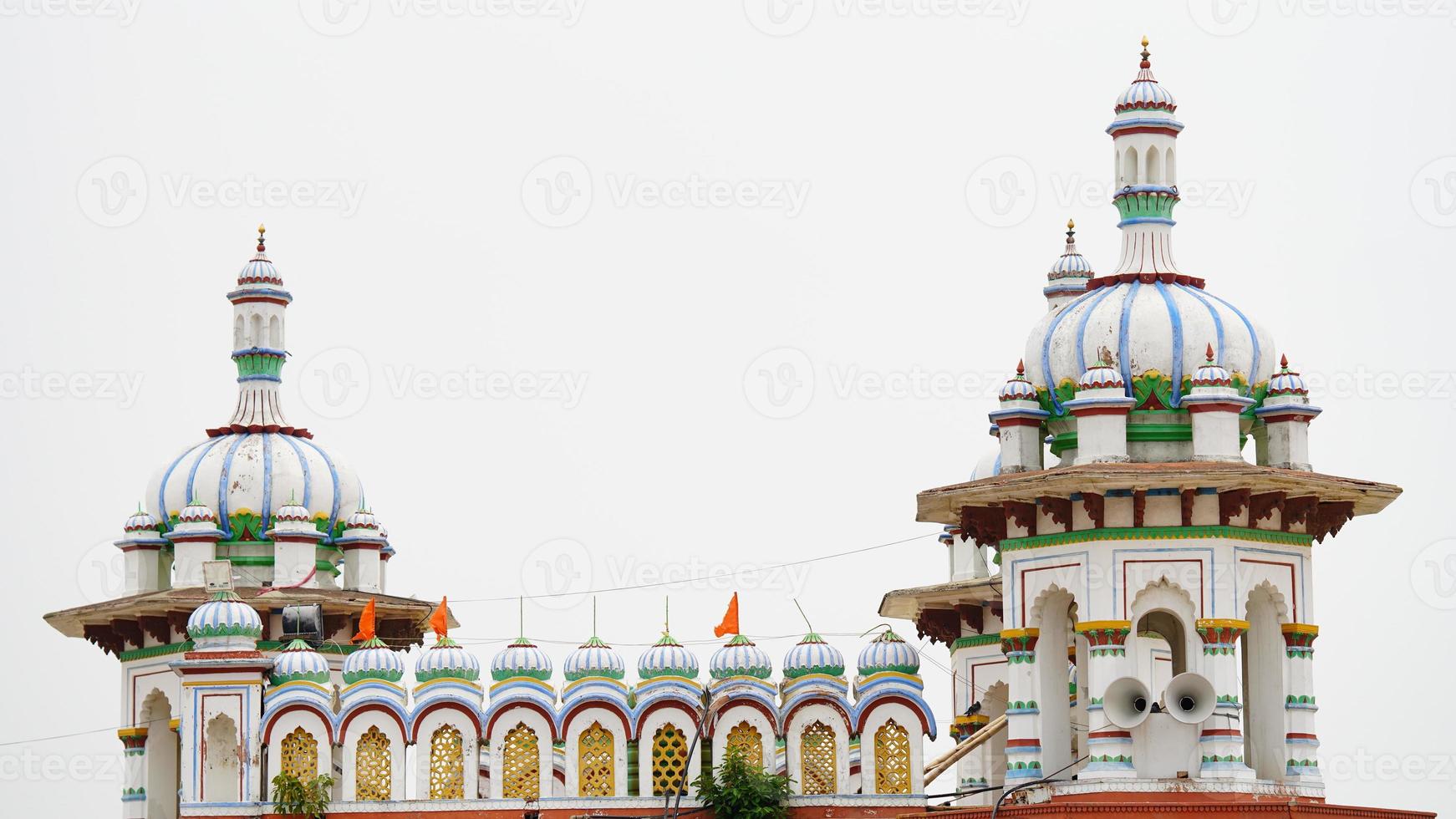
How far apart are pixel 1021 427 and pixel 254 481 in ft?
53.6

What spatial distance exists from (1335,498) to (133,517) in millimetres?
23487

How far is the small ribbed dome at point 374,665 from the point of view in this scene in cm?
5700

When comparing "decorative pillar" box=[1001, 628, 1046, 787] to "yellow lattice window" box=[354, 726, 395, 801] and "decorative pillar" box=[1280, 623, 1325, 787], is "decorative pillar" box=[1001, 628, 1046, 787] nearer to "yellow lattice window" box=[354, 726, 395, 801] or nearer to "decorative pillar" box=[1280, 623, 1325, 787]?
"decorative pillar" box=[1280, 623, 1325, 787]

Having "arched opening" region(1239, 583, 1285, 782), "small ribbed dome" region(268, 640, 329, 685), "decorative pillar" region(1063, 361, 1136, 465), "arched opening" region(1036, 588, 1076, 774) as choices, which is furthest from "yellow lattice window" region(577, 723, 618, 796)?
"arched opening" region(1239, 583, 1285, 782)

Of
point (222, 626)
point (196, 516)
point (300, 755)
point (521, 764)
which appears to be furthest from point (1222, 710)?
point (196, 516)

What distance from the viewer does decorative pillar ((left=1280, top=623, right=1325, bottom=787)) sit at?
5322cm

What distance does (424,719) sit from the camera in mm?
56344

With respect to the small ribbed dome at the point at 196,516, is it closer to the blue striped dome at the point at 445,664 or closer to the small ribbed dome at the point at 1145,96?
the blue striped dome at the point at 445,664

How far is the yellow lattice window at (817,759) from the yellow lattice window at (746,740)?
2.29ft

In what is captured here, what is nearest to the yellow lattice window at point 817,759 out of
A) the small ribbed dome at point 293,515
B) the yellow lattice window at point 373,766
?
the yellow lattice window at point 373,766

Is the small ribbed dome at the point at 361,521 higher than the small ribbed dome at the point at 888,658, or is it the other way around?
the small ribbed dome at the point at 361,521

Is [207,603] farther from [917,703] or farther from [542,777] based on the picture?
[917,703]

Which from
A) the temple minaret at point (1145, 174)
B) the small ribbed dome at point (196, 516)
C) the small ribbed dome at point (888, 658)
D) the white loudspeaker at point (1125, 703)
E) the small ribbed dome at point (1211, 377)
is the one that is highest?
the temple minaret at point (1145, 174)

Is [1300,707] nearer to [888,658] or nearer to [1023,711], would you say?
[1023,711]
